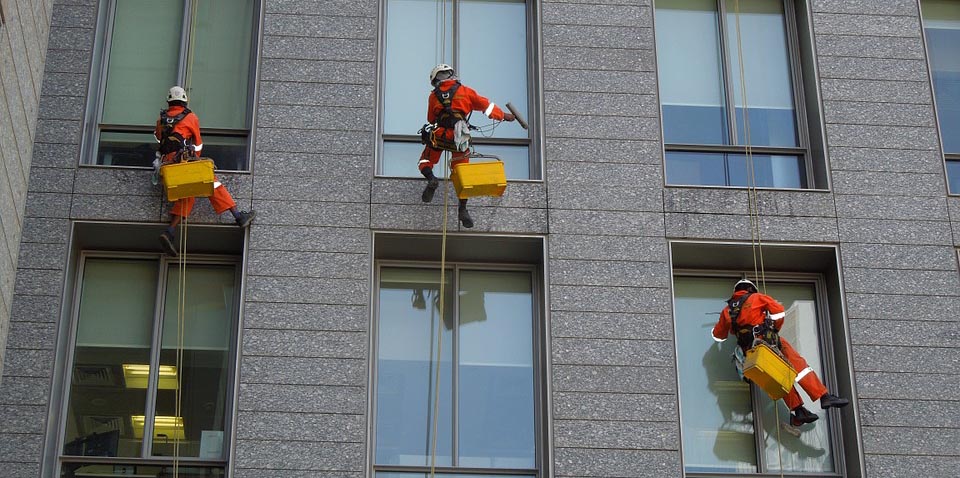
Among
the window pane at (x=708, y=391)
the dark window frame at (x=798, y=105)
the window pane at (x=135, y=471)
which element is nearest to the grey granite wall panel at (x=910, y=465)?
the window pane at (x=708, y=391)


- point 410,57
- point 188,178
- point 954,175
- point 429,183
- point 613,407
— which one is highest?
point 410,57

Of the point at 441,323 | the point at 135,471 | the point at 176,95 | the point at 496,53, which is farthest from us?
the point at 496,53

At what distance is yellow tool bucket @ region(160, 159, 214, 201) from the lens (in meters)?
13.5

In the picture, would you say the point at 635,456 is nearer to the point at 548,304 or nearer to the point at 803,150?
the point at 548,304

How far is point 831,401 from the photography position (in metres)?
13.5

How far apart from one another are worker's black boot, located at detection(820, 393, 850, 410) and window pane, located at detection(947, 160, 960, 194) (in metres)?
3.17

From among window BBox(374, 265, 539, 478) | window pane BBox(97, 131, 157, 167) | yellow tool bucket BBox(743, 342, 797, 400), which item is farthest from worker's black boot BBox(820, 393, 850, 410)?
window pane BBox(97, 131, 157, 167)

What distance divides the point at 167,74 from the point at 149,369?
3.59 meters

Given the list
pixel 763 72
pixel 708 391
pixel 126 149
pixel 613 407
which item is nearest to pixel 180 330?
pixel 126 149

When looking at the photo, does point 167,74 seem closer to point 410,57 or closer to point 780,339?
point 410,57

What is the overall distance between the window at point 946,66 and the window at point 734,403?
242 cm

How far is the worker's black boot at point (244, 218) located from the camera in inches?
545

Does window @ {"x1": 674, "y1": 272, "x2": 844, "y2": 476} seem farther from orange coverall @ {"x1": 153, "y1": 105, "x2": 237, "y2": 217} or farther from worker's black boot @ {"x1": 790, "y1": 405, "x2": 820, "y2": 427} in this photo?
orange coverall @ {"x1": 153, "y1": 105, "x2": 237, "y2": 217}

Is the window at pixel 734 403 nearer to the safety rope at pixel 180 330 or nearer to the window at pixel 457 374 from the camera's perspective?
the window at pixel 457 374
